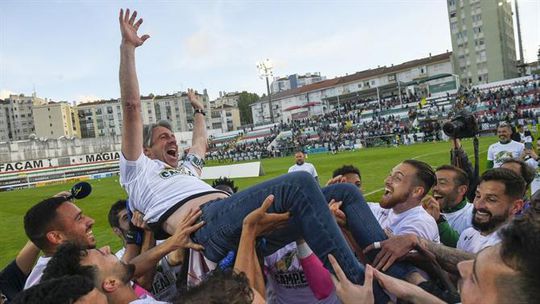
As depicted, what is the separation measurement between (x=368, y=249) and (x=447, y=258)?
1.87ft

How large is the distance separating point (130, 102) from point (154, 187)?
71cm

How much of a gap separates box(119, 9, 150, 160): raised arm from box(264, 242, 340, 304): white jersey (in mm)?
1449

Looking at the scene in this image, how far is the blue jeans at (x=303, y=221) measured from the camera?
2537mm

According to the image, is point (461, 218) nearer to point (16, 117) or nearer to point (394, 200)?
point (394, 200)

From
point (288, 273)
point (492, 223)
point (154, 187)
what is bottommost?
point (288, 273)

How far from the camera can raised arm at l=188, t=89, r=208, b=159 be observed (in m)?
4.78

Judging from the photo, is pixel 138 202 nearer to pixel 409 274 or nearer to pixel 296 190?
pixel 296 190

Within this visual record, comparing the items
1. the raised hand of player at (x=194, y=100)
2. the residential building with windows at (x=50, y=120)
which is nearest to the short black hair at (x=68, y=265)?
the raised hand of player at (x=194, y=100)

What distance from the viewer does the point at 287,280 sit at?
3326 mm

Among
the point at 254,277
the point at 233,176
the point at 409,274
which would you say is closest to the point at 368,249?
the point at 409,274

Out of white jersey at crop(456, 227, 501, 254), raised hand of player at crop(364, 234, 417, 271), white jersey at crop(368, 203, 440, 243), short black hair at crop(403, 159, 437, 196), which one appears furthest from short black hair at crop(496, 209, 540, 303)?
short black hair at crop(403, 159, 437, 196)

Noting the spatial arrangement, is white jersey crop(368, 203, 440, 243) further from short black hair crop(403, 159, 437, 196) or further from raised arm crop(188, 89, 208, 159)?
raised arm crop(188, 89, 208, 159)

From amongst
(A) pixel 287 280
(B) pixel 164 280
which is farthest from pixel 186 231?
(B) pixel 164 280

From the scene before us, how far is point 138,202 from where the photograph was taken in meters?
3.38
